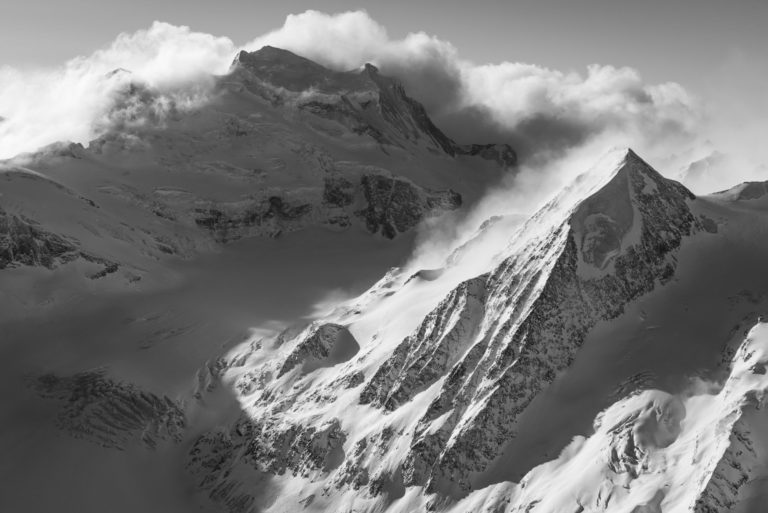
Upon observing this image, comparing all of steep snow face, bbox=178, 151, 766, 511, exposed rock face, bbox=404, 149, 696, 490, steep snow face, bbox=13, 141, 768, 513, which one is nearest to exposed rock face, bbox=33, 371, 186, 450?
steep snow face, bbox=13, 141, 768, 513

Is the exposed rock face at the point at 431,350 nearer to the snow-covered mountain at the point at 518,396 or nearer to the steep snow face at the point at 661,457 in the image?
the snow-covered mountain at the point at 518,396

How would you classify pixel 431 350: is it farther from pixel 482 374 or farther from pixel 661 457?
pixel 661 457

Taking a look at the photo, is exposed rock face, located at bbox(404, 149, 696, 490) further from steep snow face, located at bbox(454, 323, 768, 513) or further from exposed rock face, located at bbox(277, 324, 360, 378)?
exposed rock face, located at bbox(277, 324, 360, 378)

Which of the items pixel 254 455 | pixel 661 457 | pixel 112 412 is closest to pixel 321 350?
pixel 254 455

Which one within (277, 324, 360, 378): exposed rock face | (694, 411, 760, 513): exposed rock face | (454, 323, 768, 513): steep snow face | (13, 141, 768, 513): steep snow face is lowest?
(694, 411, 760, 513): exposed rock face

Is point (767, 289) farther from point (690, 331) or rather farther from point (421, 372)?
point (421, 372)
